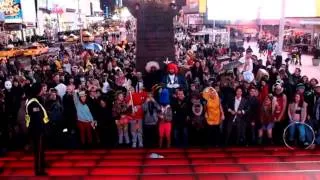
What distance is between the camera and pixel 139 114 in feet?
35.5

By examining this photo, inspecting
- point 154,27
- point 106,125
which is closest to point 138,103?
point 106,125

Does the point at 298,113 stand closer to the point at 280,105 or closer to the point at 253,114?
the point at 280,105

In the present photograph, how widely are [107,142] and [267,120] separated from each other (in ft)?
12.8

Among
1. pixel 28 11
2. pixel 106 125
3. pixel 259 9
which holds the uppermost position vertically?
pixel 28 11

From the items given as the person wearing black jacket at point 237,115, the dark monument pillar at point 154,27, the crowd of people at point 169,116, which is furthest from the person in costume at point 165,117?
the dark monument pillar at point 154,27

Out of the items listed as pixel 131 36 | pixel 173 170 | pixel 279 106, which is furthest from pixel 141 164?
pixel 131 36

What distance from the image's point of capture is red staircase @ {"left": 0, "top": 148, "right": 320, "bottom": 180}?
27.6ft

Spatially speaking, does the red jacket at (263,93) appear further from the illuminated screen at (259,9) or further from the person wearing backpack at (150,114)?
the illuminated screen at (259,9)

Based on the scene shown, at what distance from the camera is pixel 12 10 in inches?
1630

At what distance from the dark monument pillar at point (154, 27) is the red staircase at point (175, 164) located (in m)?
5.50

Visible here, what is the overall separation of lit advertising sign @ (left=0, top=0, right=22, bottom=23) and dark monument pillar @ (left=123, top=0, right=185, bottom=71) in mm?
27351

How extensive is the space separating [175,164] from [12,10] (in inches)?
1409

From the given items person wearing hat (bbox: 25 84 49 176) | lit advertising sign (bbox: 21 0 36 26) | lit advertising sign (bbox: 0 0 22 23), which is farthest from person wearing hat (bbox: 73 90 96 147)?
lit advertising sign (bbox: 21 0 36 26)

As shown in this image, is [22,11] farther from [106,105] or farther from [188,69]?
[106,105]
